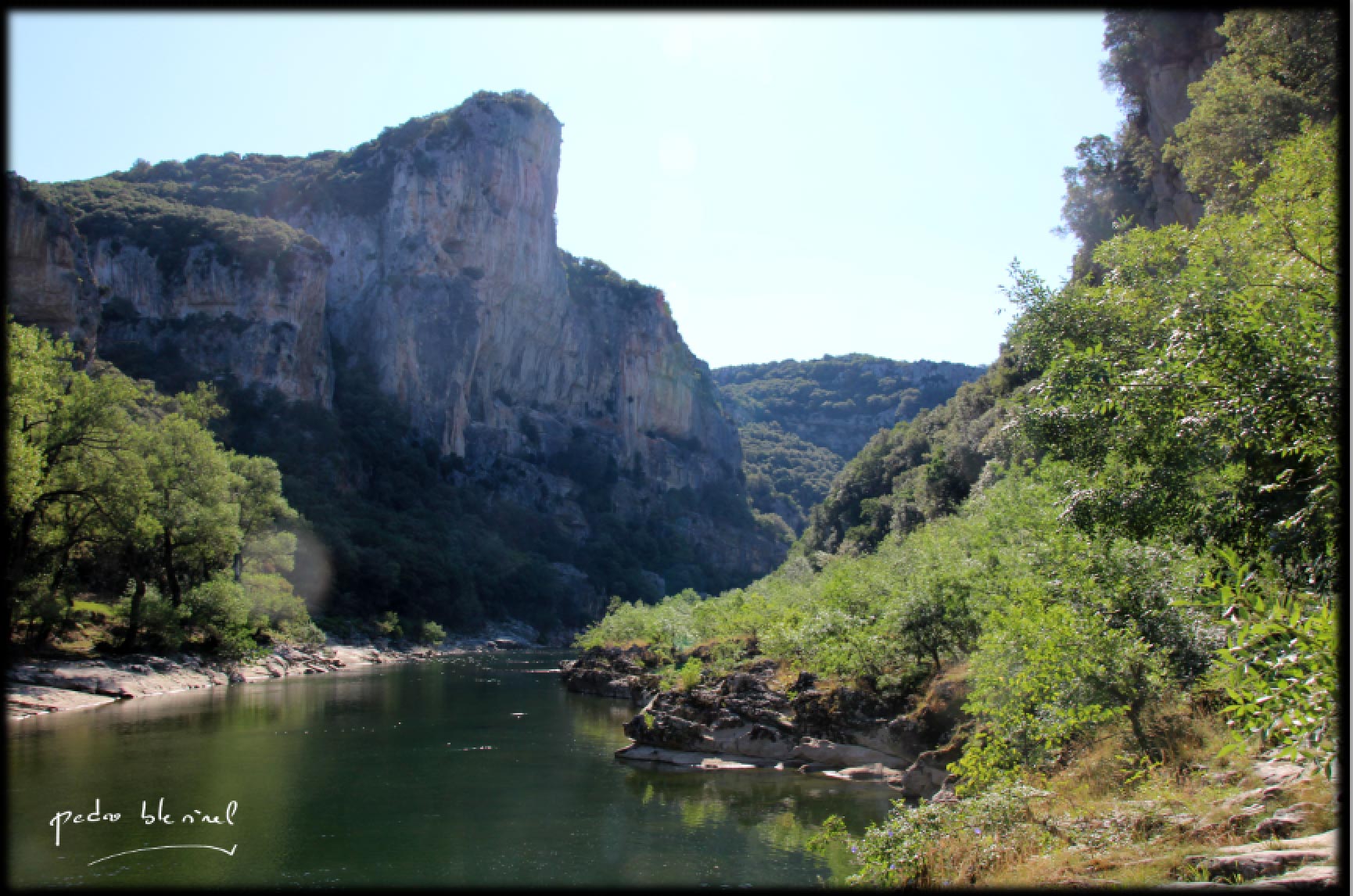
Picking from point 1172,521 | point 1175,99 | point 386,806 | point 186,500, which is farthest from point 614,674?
point 1175,99

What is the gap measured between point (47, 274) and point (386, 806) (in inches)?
2018

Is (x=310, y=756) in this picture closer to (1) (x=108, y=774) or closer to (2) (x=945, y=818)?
(1) (x=108, y=774)

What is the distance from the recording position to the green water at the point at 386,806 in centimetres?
1340

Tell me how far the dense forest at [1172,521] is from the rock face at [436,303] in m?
57.8

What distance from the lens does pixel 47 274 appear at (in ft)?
168

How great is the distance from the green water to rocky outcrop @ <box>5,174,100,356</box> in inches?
1388

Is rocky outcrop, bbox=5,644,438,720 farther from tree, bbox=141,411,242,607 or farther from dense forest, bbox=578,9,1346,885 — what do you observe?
dense forest, bbox=578,9,1346,885

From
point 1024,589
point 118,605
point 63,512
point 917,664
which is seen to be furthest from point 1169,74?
point 118,605

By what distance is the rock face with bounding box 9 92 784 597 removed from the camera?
273ft

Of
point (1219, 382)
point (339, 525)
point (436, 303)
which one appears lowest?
point (339, 525)

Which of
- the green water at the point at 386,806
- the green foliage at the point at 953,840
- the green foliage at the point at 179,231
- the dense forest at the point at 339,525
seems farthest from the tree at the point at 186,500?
the green foliage at the point at 179,231
